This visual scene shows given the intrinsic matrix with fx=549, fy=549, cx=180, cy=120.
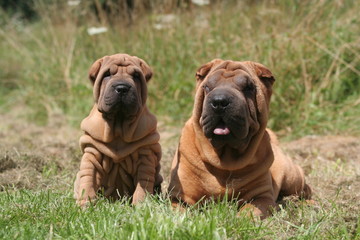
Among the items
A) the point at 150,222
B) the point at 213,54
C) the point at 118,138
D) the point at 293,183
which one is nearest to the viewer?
the point at 150,222

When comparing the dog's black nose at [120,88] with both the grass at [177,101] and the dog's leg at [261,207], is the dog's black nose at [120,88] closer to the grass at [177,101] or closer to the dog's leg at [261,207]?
the grass at [177,101]

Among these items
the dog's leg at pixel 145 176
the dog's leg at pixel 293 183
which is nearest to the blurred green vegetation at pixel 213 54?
the dog's leg at pixel 293 183

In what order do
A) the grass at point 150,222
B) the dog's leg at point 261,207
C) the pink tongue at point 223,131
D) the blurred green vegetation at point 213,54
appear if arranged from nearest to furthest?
the grass at point 150,222 < the pink tongue at point 223,131 < the dog's leg at point 261,207 < the blurred green vegetation at point 213,54

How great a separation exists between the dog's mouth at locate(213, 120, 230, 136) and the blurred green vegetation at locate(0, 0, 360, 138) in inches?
148

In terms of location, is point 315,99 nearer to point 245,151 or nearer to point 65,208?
point 245,151

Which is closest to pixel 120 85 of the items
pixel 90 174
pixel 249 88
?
pixel 90 174

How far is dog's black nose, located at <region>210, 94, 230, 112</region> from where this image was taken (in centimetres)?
397

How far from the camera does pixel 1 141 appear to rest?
740 cm

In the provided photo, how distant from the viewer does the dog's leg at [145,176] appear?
14.8ft

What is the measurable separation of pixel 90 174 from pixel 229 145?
117cm

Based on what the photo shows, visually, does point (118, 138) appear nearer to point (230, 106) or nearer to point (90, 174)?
point (90, 174)

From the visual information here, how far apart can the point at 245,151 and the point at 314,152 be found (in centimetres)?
283

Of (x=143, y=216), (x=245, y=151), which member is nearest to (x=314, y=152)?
(x=245, y=151)

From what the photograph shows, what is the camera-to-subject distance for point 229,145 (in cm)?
426
